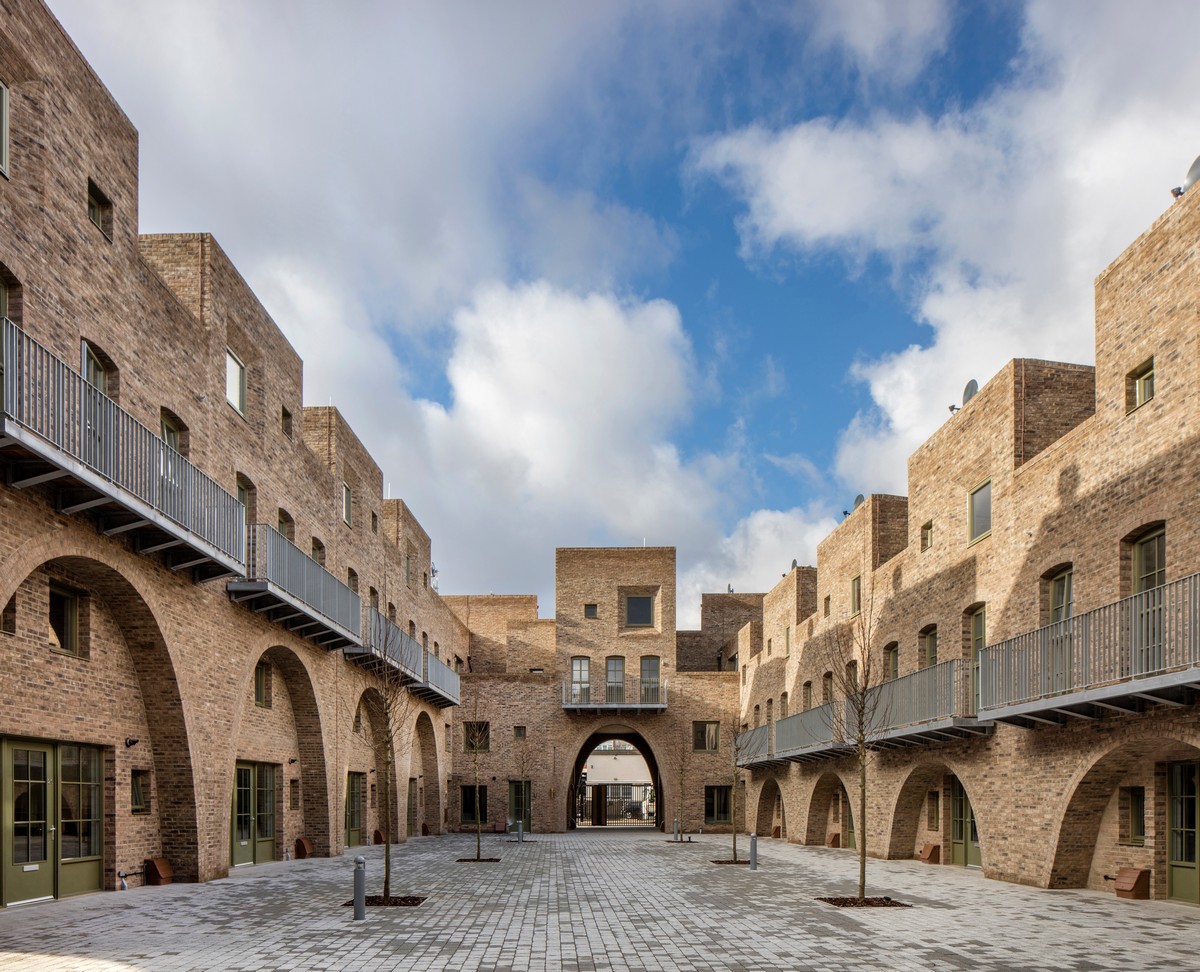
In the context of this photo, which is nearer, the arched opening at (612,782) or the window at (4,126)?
the window at (4,126)

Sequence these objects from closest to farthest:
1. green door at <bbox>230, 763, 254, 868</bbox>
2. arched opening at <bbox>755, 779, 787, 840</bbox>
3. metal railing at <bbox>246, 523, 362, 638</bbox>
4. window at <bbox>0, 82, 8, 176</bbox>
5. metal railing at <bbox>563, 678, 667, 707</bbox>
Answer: window at <bbox>0, 82, 8, 176</bbox>
metal railing at <bbox>246, 523, 362, 638</bbox>
green door at <bbox>230, 763, 254, 868</bbox>
arched opening at <bbox>755, 779, 787, 840</bbox>
metal railing at <bbox>563, 678, 667, 707</bbox>

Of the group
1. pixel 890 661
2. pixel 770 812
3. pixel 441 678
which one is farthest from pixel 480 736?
pixel 890 661

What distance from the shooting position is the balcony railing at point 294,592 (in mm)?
19828

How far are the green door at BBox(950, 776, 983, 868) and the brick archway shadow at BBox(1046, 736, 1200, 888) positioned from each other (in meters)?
4.56

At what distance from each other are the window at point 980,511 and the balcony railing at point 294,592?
1302 cm

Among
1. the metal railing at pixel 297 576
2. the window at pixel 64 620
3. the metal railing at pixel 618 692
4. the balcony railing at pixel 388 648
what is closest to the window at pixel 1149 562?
the metal railing at pixel 297 576

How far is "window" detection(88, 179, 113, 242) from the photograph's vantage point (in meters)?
15.0

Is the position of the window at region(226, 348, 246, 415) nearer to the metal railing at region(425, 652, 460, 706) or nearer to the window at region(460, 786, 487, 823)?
the metal railing at region(425, 652, 460, 706)

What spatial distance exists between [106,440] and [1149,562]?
1398cm

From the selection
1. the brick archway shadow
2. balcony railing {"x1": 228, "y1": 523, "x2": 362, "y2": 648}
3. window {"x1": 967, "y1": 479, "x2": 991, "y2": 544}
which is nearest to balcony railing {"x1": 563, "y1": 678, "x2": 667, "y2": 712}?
balcony railing {"x1": 228, "y1": 523, "x2": 362, "y2": 648}

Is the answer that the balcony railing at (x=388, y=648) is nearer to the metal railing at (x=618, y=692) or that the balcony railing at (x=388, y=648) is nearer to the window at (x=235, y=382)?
the window at (x=235, y=382)

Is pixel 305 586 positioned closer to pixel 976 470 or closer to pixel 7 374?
pixel 7 374

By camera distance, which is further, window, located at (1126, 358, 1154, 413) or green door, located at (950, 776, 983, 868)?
green door, located at (950, 776, 983, 868)

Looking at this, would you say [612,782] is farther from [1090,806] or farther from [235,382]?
[1090,806]
